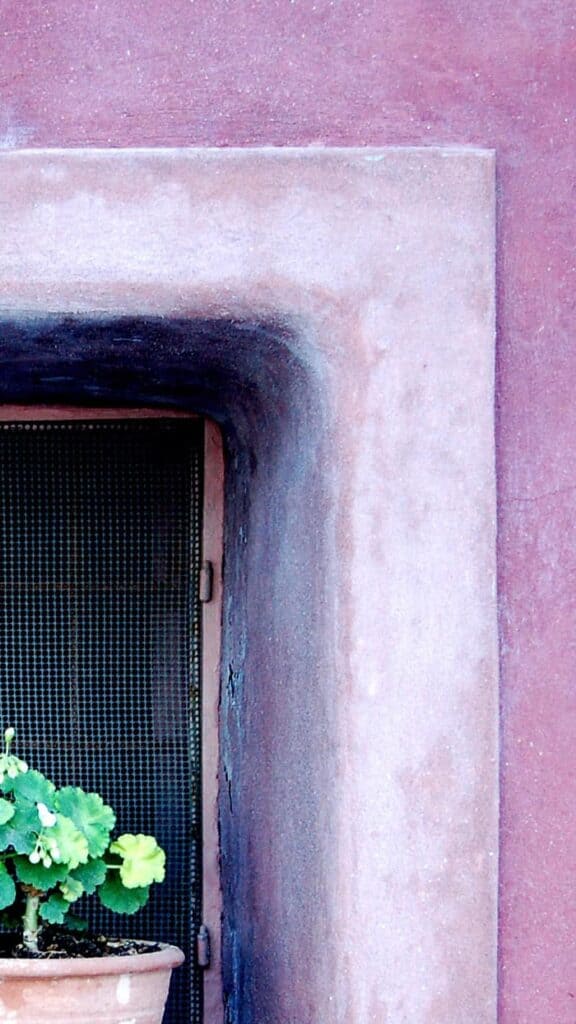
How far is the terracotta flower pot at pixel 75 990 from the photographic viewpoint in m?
2.14

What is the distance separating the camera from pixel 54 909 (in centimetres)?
228

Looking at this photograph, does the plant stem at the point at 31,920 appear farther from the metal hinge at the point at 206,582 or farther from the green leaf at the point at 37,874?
the metal hinge at the point at 206,582

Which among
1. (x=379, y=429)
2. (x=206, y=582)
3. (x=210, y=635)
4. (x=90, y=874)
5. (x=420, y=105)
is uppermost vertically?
(x=420, y=105)

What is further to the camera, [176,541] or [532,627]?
[176,541]

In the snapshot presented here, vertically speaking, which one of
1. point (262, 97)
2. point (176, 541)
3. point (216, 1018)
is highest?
point (262, 97)

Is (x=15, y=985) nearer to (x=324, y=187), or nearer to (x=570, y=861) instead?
(x=570, y=861)

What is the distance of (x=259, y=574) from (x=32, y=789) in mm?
597

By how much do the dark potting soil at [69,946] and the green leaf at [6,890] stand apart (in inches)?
3.4

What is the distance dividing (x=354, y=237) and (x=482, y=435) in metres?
0.35

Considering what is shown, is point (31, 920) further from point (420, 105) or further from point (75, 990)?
point (420, 105)

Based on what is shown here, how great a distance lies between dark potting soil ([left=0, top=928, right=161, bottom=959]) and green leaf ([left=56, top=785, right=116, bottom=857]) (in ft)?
0.55

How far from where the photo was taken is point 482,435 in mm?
2174

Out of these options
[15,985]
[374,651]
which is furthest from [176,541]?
[15,985]

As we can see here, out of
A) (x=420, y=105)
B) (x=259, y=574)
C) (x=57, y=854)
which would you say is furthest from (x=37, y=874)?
(x=420, y=105)
